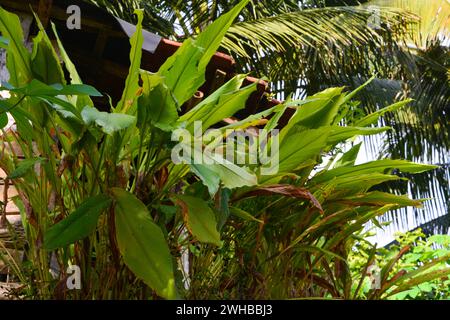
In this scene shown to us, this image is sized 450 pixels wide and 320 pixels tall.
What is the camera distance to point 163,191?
2.01 m

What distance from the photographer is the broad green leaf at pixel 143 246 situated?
1770mm

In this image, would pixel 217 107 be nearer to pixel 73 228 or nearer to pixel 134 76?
pixel 134 76

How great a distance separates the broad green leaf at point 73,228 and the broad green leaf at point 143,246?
0.06m

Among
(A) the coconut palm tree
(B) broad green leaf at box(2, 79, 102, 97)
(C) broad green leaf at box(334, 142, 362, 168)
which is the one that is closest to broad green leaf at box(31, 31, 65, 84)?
(B) broad green leaf at box(2, 79, 102, 97)

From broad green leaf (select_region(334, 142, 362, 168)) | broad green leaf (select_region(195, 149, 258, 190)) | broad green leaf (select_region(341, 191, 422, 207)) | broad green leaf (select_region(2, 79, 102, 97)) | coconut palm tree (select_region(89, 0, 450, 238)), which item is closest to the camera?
broad green leaf (select_region(2, 79, 102, 97))

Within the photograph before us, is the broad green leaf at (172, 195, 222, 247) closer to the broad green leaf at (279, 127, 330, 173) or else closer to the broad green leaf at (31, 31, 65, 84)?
the broad green leaf at (279, 127, 330, 173)

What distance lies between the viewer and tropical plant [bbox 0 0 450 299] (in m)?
1.81

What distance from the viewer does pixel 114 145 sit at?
1977mm

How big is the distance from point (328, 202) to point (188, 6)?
901cm

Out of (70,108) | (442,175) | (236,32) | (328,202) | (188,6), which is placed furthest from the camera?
(442,175)

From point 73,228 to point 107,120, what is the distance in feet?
0.96

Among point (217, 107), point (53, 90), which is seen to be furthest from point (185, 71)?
point (53, 90)

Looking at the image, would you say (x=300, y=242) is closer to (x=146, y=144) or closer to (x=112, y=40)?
(x=146, y=144)
